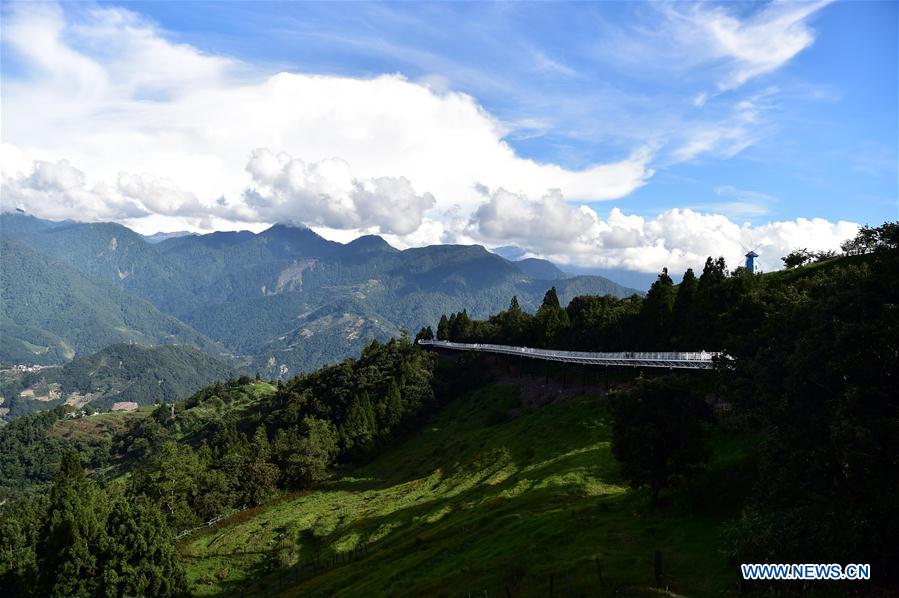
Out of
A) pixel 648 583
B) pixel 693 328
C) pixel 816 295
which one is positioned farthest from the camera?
pixel 693 328

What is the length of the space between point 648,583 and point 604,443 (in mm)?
42448

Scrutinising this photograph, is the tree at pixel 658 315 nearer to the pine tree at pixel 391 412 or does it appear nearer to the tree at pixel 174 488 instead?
the pine tree at pixel 391 412

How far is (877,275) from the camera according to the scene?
26.9 metres

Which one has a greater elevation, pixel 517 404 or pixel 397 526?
pixel 517 404

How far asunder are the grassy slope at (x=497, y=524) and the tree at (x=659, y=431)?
2483mm

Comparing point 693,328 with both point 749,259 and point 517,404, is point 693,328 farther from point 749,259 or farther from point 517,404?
point 749,259

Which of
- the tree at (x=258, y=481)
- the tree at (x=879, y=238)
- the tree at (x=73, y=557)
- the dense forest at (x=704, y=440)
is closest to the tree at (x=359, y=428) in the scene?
the dense forest at (x=704, y=440)

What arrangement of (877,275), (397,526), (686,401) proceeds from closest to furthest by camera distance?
(877,275) → (686,401) → (397,526)

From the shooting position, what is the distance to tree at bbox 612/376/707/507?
42.4 metres

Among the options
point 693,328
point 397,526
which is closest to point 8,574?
point 397,526

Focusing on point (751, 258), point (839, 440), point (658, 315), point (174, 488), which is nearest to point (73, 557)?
point (174, 488)

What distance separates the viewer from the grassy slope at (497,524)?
35.6 m

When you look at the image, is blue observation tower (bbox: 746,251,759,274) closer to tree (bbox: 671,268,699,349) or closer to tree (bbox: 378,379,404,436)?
tree (bbox: 671,268,699,349)

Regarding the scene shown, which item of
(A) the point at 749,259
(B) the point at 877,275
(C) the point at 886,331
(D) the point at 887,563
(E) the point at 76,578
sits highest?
(A) the point at 749,259
